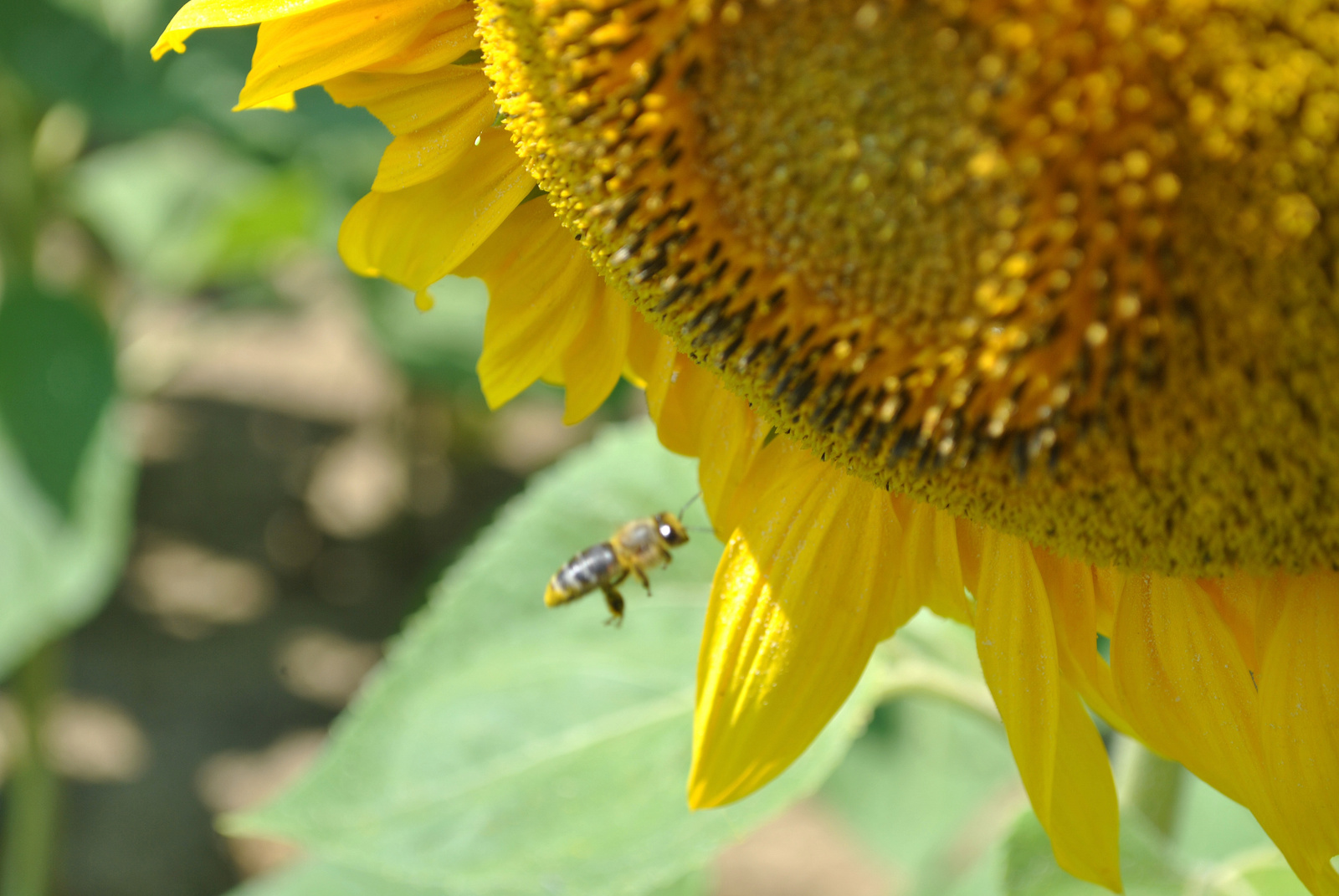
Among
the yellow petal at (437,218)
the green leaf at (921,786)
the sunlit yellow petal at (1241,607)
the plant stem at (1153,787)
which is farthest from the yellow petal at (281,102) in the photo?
the green leaf at (921,786)

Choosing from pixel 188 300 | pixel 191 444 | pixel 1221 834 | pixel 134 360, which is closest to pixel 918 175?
pixel 1221 834

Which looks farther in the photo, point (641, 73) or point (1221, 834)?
point (1221, 834)

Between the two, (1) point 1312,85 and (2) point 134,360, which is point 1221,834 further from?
(2) point 134,360

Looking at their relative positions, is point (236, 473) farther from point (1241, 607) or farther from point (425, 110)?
point (1241, 607)

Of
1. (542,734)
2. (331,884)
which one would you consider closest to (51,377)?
(331,884)

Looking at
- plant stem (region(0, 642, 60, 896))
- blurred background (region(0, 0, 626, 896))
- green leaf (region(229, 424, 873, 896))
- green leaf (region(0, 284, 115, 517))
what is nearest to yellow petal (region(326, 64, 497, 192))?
green leaf (region(229, 424, 873, 896))

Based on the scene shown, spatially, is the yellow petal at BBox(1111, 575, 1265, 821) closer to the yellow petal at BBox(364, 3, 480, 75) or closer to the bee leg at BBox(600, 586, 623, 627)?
the bee leg at BBox(600, 586, 623, 627)

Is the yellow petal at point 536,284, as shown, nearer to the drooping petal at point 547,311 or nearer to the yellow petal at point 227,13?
the drooping petal at point 547,311
